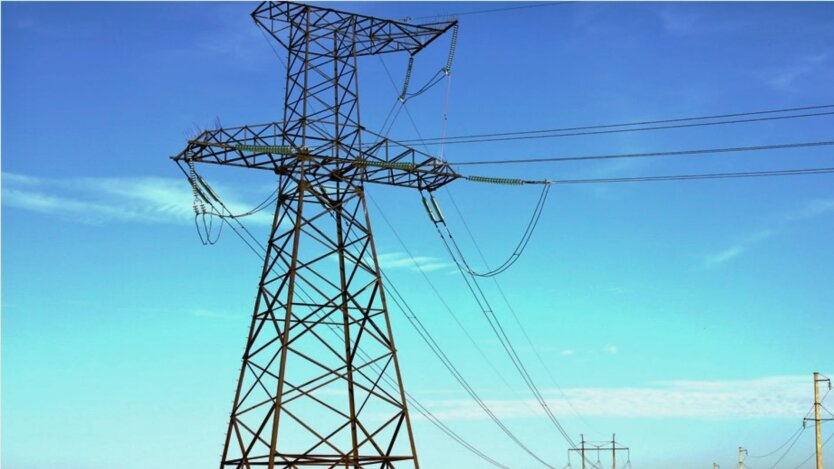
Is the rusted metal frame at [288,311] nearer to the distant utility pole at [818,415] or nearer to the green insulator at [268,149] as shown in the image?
the green insulator at [268,149]

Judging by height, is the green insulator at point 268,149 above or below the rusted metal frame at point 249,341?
above

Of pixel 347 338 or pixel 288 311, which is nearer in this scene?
pixel 288 311

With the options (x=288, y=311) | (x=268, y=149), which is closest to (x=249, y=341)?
(x=288, y=311)

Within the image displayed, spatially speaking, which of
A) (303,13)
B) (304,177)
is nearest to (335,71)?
(303,13)

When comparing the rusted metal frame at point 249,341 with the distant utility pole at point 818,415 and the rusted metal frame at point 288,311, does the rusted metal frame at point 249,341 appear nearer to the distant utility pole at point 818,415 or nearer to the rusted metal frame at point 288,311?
the rusted metal frame at point 288,311

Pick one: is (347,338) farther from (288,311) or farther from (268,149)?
(268,149)

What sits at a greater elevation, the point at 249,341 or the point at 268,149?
the point at 268,149

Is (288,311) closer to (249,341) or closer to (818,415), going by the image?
(249,341)

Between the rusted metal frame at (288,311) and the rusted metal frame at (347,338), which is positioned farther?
the rusted metal frame at (347,338)

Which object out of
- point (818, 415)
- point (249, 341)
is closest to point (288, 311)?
point (249, 341)

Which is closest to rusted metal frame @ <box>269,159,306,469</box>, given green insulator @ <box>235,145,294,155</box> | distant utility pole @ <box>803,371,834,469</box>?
green insulator @ <box>235,145,294,155</box>

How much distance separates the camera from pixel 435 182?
37875 mm

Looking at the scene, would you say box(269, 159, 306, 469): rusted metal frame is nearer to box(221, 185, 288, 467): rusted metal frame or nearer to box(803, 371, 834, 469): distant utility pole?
box(221, 185, 288, 467): rusted metal frame

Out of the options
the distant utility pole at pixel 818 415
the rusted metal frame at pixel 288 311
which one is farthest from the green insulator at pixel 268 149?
the distant utility pole at pixel 818 415
